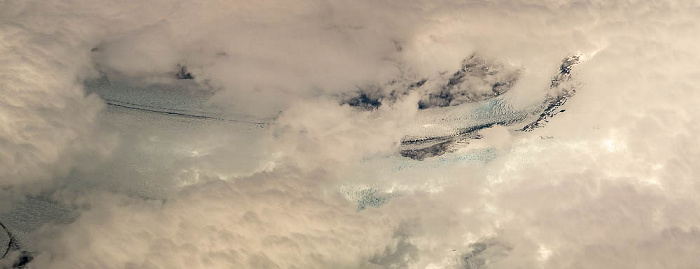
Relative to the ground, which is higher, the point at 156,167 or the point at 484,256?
the point at 156,167

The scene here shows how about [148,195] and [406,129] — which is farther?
[406,129]

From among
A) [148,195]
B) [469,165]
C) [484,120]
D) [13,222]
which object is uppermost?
[484,120]

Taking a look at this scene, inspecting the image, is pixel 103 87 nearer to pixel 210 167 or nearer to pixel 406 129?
pixel 210 167

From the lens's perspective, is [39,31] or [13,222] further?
[39,31]

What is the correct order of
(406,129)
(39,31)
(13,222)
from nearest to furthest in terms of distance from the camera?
1. (13,222)
2. (39,31)
3. (406,129)

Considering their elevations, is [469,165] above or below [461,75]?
below

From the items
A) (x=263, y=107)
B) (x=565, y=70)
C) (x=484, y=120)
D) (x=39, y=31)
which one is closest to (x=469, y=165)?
(x=484, y=120)

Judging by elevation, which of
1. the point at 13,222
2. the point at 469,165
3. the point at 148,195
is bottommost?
the point at 13,222

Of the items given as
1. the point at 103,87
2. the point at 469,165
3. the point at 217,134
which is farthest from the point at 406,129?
the point at 103,87

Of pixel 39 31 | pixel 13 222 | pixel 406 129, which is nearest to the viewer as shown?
pixel 13 222

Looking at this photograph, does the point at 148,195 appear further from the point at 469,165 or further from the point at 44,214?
the point at 469,165
